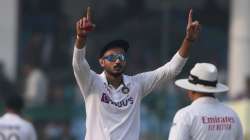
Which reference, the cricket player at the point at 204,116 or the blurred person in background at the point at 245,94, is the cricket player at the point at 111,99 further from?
the blurred person in background at the point at 245,94

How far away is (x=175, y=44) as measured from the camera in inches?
856

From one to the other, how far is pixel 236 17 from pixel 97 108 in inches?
491

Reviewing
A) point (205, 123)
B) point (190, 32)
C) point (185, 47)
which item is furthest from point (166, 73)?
point (205, 123)

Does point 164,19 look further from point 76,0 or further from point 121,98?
point 121,98

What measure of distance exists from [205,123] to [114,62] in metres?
0.93

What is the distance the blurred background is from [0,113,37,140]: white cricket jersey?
704cm

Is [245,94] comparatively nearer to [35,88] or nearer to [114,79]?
[35,88]

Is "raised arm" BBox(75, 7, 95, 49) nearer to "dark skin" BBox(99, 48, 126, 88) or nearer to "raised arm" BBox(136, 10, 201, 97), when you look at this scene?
"dark skin" BBox(99, 48, 126, 88)

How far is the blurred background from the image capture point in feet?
71.8

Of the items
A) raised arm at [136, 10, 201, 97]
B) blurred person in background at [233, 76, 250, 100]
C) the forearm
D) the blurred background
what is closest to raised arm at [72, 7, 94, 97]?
raised arm at [136, 10, 201, 97]

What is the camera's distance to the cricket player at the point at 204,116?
11016mm

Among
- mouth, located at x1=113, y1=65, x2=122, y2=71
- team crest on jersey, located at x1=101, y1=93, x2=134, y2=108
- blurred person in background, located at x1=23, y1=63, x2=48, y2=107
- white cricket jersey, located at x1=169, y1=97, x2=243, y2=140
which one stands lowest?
blurred person in background, located at x1=23, y1=63, x2=48, y2=107

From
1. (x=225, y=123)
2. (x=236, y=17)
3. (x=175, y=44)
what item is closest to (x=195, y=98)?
(x=225, y=123)

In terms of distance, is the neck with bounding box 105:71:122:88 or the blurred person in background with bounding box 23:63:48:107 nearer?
the neck with bounding box 105:71:122:88
